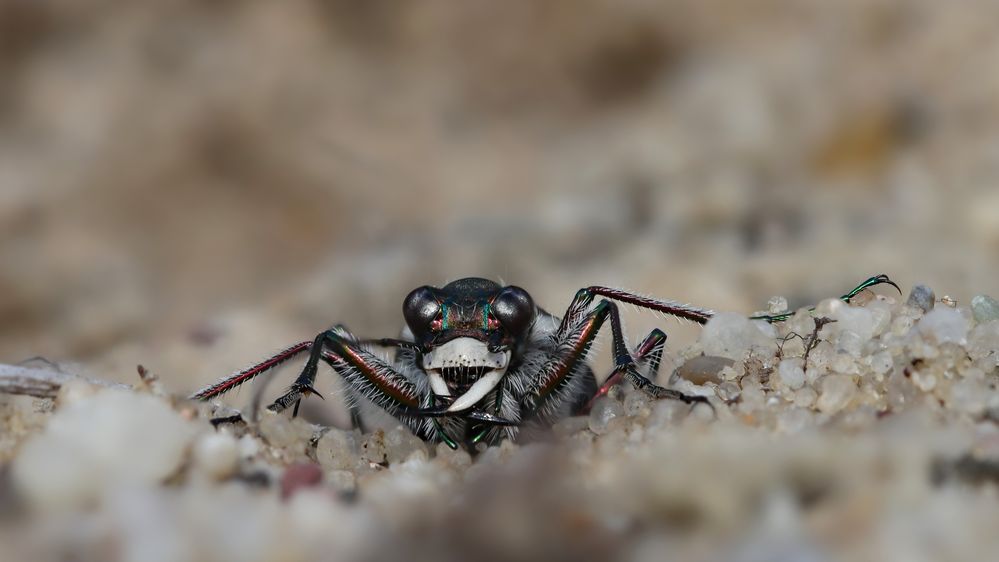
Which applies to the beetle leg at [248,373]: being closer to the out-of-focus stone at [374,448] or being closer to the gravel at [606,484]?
the out-of-focus stone at [374,448]

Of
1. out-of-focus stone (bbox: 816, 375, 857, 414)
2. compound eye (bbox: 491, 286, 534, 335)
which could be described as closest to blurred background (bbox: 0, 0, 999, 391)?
compound eye (bbox: 491, 286, 534, 335)

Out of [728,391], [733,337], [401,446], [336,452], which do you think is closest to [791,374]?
[728,391]

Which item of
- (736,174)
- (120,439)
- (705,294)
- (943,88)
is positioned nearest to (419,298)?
(120,439)

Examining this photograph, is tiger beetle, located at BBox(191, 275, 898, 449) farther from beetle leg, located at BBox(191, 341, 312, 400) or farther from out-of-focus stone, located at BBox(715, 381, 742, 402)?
out-of-focus stone, located at BBox(715, 381, 742, 402)

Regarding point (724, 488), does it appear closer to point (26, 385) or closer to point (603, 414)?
point (603, 414)

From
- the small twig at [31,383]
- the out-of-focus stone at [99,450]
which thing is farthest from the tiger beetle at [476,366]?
the out-of-focus stone at [99,450]

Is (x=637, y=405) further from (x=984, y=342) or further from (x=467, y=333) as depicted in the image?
(x=984, y=342)
